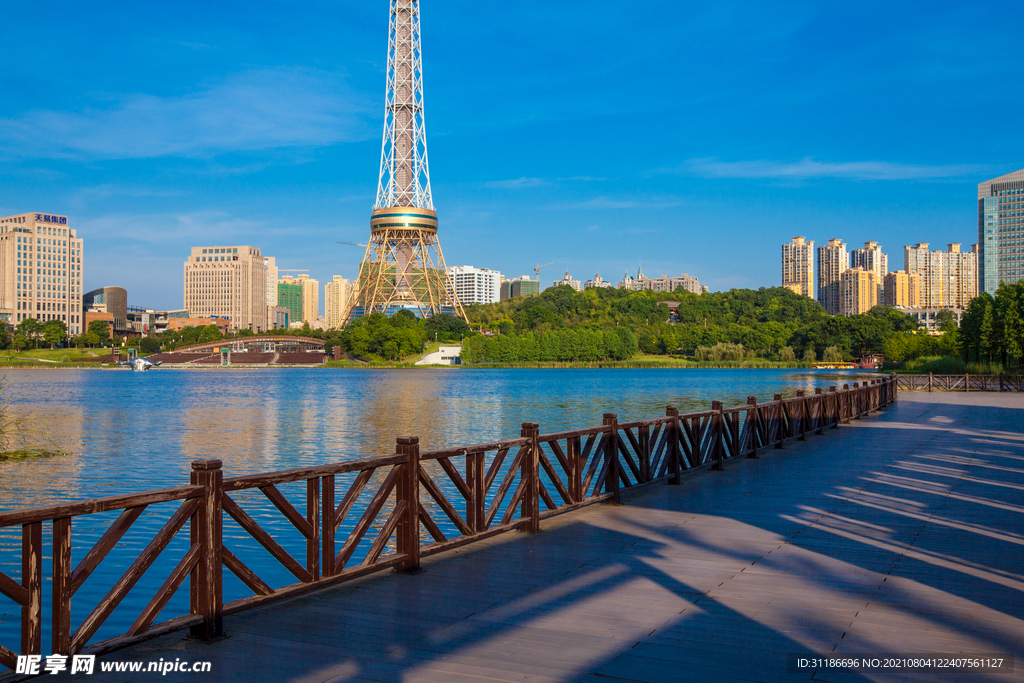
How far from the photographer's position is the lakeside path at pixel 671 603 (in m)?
4.77

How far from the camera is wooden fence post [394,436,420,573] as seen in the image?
22.4 feet

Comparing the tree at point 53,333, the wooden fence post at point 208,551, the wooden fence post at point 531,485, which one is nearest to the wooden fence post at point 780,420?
the wooden fence post at point 531,485

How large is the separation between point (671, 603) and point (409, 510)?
91.9 inches

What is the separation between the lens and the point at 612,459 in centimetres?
1030

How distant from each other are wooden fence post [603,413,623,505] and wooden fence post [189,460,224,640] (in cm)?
577

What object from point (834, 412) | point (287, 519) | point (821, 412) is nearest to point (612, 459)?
point (287, 519)

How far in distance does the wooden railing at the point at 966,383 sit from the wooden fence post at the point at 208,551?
2013 inches

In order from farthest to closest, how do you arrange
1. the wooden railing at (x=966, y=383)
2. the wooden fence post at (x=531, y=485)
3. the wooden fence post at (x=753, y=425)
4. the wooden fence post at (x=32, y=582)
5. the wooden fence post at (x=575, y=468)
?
the wooden railing at (x=966, y=383) → the wooden fence post at (x=753, y=425) → the wooden fence post at (x=575, y=468) → the wooden fence post at (x=531, y=485) → the wooden fence post at (x=32, y=582)

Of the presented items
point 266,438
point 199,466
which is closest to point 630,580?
point 199,466

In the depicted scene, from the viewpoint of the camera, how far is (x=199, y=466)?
519cm

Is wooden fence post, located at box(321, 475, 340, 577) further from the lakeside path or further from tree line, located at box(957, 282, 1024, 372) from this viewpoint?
tree line, located at box(957, 282, 1024, 372)

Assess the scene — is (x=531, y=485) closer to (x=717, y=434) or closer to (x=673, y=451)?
(x=673, y=451)

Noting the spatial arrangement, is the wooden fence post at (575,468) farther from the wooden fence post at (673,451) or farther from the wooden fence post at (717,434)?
the wooden fence post at (717,434)

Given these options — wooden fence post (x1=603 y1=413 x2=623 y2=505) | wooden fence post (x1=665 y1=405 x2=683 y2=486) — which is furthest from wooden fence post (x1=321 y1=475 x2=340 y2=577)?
wooden fence post (x1=665 y1=405 x2=683 y2=486)
